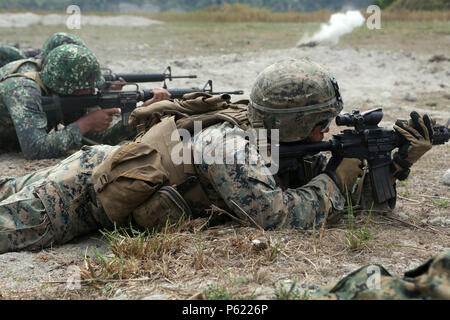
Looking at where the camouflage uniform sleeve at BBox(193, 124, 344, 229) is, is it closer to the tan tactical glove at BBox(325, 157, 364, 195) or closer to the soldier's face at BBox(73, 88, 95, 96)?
the tan tactical glove at BBox(325, 157, 364, 195)

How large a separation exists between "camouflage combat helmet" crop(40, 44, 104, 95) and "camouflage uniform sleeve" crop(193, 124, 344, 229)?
8.43 feet

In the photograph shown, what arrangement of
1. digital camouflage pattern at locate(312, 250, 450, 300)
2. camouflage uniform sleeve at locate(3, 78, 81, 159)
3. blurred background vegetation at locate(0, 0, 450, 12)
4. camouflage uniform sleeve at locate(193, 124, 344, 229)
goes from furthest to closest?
blurred background vegetation at locate(0, 0, 450, 12) < camouflage uniform sleeve at locate(3, 78, 81, 159) < camouflage uniform sleeve at locate(193, 124, 344, 229) < digital camouflage pattern at locate(312, 250, 450, 300)

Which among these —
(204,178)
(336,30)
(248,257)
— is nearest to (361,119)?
(204,178)

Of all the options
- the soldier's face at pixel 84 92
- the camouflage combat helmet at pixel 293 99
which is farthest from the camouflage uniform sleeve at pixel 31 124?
the camouflage combat helmet at pixel 293 99

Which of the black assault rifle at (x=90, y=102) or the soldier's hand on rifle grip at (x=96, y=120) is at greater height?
the black assault rifle at (x=90, y=102)

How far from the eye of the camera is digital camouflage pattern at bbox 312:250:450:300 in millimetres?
1889

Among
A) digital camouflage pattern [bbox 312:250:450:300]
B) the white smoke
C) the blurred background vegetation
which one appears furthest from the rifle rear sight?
the blurred background vegetation

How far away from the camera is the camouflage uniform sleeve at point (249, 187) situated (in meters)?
3.05

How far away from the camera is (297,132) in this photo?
11.1ft

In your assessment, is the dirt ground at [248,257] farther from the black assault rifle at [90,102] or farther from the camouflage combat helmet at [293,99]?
the camouflage combat helmet at [293,99]

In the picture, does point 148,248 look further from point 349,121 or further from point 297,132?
point 349,121

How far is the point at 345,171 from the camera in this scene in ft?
11.7

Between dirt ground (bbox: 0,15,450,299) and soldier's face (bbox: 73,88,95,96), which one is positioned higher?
soldier's face (bbox: 73,88,95,96)

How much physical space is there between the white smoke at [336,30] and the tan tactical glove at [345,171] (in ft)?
29.3
